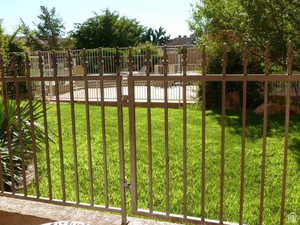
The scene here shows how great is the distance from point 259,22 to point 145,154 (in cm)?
511

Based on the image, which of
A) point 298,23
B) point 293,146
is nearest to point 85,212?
point 293,146

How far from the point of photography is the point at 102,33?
38719 mm

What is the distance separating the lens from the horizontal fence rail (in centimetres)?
232

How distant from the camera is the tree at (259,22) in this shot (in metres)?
8.04

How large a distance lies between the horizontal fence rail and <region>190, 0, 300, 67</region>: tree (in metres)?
2.15

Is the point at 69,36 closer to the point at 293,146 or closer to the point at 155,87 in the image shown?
the point at 155,87

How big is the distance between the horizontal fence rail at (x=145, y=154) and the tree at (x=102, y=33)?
1236 inches

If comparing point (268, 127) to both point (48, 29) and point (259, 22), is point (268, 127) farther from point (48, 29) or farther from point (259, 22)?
point (48, 29)

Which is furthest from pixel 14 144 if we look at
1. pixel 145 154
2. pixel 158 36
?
pixel 158 36

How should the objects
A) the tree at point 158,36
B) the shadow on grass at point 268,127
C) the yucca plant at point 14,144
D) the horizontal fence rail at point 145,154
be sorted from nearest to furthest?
the horizontal fence rail at point 145,154, the yucca plant at point 14,144, the shadow on grass at point 268,127, the tree at point 158,36

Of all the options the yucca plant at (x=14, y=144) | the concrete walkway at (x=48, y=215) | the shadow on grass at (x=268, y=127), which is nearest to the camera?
the concrete walkway at (x=48, y=215)

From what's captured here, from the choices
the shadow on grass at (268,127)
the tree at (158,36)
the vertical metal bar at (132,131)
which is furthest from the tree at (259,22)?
the tree at (158,36)

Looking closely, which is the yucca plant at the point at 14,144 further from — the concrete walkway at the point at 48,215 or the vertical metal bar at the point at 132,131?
the vertical metal bar at the point at 132,131

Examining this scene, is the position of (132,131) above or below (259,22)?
below
